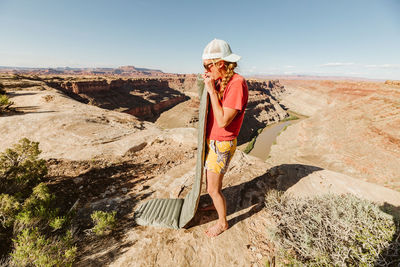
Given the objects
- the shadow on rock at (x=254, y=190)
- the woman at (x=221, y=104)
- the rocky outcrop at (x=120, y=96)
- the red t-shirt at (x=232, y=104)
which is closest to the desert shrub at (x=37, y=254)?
the shadow on rock at (x=254, y=190)

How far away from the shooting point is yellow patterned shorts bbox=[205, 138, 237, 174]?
1.81m

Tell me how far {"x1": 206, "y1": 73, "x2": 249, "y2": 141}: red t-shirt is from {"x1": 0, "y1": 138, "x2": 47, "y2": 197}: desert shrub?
2.68 m

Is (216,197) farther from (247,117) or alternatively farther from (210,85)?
(247,117)

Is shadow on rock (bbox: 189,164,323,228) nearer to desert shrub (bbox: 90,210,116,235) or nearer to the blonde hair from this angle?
desert shrub (bbox: 90,210,116,235)

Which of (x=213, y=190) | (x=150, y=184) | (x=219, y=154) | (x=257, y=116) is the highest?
(x=219, y=154)

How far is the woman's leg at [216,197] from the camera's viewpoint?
191 cm

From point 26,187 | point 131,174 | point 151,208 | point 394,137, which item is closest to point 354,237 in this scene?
point 151,208

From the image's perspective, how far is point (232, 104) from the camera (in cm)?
155

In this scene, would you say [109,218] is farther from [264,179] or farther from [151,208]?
[264,179]

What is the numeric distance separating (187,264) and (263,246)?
93cm

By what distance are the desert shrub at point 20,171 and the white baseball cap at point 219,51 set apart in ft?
9.80

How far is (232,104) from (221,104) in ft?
0.63

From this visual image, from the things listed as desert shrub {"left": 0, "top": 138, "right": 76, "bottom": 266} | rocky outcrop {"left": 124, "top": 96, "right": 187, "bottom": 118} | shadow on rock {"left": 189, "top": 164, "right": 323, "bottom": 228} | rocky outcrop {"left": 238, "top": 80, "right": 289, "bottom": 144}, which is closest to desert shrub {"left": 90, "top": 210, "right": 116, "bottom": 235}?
desert shrub {"left": 0, "top": 138, "right": 76, "bottom": 266}

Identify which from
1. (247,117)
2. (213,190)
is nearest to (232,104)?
(213,190)
